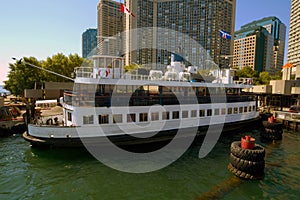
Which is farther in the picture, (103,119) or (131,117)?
(131,117)

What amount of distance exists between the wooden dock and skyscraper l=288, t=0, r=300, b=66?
90476mm

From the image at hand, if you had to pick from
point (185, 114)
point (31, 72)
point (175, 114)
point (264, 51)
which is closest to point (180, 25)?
point (31, 72)

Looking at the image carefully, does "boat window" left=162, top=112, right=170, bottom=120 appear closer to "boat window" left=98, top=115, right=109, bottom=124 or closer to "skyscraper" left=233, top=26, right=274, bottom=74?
"boat window" left=98, top=115, right=109, bottom=124

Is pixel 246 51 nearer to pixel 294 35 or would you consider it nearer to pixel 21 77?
pixel 294 35

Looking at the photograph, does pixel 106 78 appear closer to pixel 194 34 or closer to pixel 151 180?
pixel 151 180

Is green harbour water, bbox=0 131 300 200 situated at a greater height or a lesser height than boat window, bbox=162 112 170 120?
lesser

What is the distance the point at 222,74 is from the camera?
2339 cm

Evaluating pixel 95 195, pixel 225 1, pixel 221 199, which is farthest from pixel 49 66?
pixel 225 1

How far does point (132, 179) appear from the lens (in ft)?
33.9

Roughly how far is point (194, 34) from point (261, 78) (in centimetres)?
3834

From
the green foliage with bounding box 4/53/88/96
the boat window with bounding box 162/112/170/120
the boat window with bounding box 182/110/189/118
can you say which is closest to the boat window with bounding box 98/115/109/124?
the boat window with bounding box 162/112/170/120

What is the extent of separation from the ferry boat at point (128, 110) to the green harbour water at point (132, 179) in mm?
1756

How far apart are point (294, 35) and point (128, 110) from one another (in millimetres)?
120989

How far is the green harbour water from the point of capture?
9125mm
